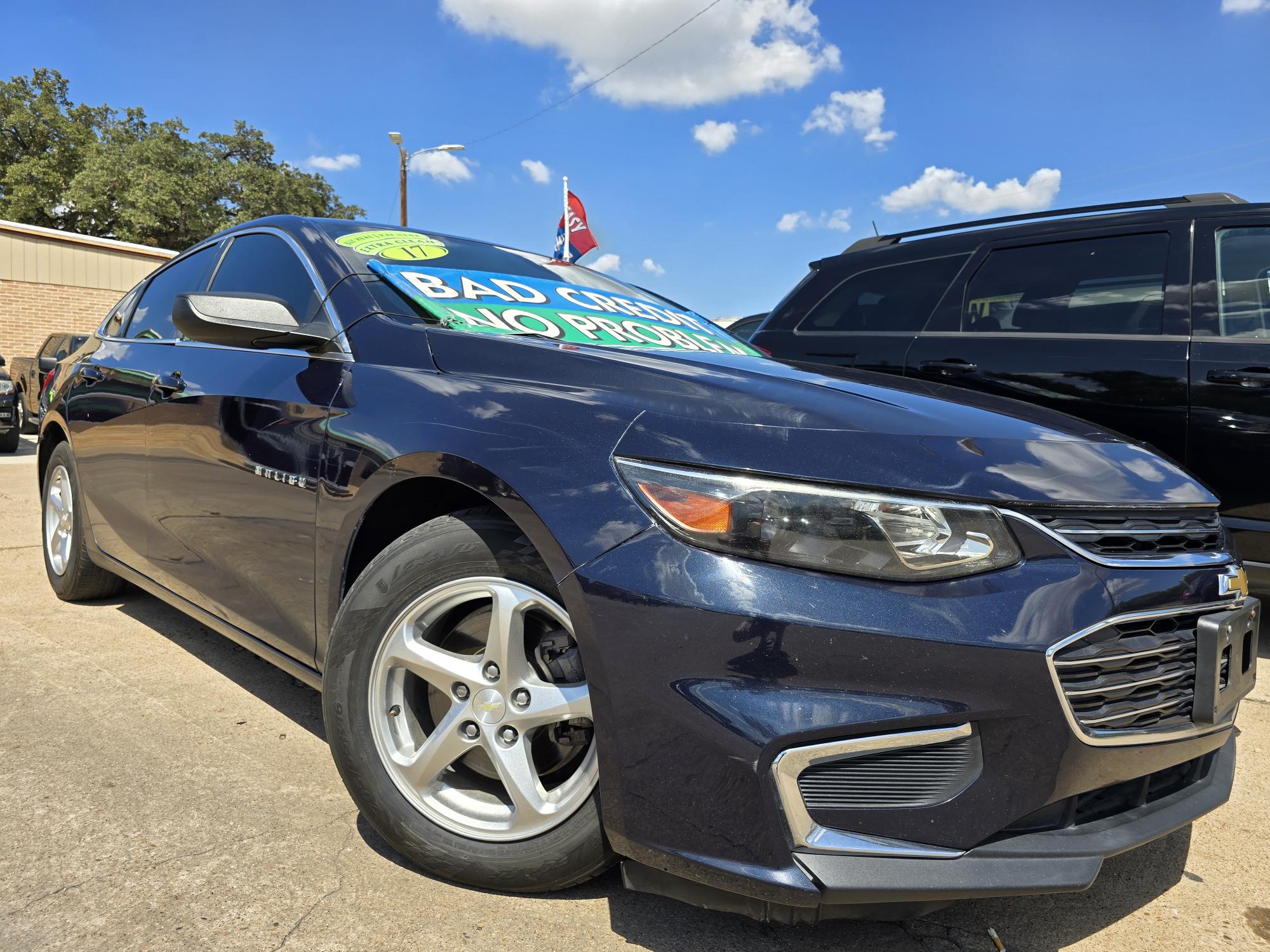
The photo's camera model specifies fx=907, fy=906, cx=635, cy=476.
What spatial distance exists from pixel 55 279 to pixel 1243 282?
24.2 meters

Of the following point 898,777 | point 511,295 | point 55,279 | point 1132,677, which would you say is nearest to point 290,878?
point 898,777

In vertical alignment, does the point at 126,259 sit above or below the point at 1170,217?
above

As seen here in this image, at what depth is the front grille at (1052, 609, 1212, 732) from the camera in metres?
1.44

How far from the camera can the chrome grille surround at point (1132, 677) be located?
143 centimetres

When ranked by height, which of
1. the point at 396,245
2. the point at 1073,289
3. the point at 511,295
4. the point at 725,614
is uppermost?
the point at 1073,289

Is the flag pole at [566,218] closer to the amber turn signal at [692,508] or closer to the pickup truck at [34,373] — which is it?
the pickup truck at [34,373]

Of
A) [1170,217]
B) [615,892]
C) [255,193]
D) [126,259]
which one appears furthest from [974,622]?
[255,193]

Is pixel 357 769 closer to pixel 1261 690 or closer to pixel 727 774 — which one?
pixel 727 774

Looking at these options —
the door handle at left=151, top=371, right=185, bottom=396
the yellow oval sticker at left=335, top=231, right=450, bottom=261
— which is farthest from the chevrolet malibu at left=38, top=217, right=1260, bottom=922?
the door handle at left=151, top=371, right=185, bottom=396

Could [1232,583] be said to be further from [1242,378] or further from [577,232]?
[577,232]

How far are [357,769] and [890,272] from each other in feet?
12.0

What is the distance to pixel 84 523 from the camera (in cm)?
357

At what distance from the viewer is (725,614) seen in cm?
142

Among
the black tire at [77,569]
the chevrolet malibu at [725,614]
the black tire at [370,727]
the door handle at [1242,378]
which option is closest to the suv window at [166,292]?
the black tire at [77,569]
